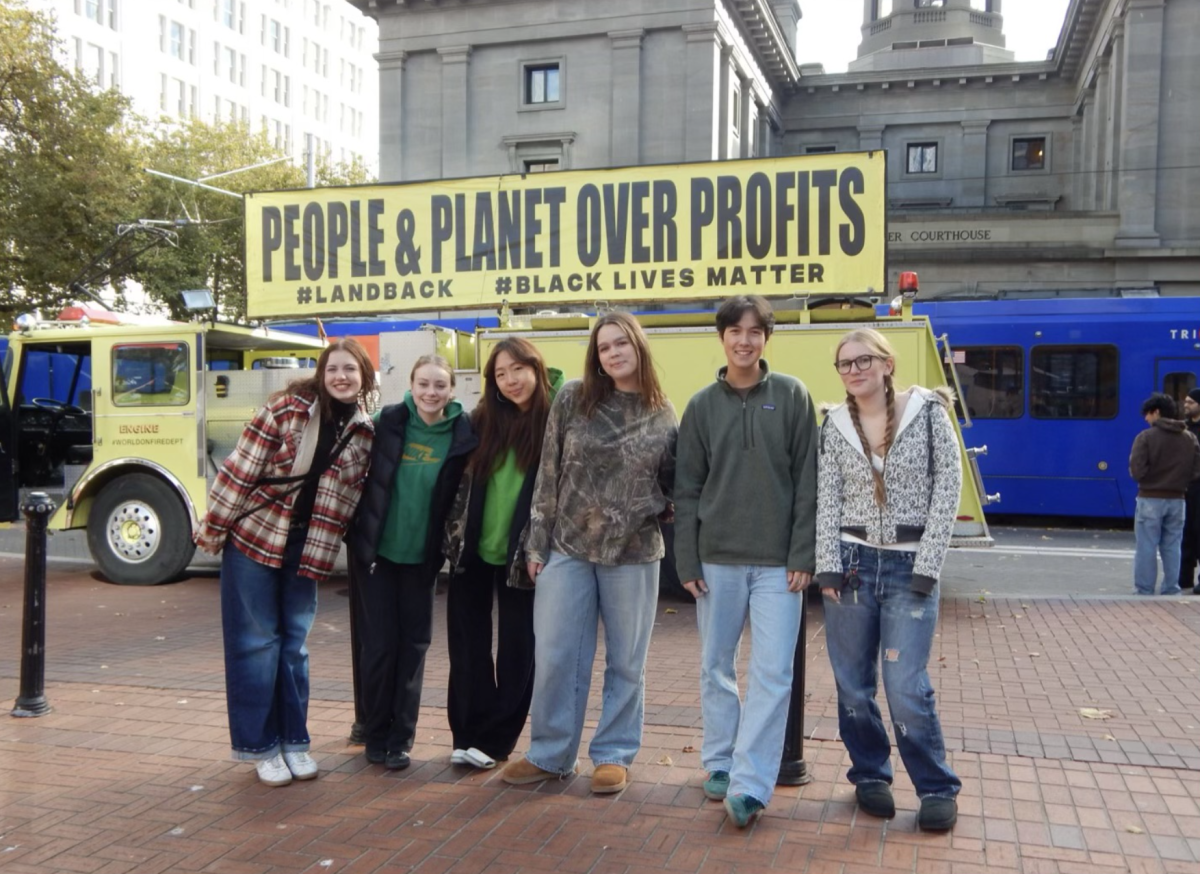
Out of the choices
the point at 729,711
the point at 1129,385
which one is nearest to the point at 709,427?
the point at 729,711

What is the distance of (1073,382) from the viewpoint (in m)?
15.2

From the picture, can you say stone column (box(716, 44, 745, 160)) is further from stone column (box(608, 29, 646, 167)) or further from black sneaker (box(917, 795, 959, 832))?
black sneaker (box(917, 795, 959, 832))

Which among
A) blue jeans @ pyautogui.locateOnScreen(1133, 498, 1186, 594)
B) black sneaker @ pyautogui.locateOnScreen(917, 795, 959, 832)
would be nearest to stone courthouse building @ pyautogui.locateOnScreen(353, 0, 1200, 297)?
blue jeans @ pyautogui.locateOnScreen(1133, 498, 1186, 594)

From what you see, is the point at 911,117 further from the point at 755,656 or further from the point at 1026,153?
the point at 755,656

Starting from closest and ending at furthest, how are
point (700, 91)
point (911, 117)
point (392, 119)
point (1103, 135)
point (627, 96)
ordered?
point (700, 91)
point (627, 96)
point (1103, 135)
point (392, 119)
point (911, 117)

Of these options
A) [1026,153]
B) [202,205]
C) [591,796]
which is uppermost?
[1026,153]

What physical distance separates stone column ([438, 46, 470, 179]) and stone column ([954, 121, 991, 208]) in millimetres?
19062

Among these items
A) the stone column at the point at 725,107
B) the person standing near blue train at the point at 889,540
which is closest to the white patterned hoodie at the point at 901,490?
the person standing near blue train at the point at 889,540

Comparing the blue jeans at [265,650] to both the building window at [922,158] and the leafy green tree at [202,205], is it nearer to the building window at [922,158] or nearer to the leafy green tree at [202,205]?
the leafy green tree at [202,205]

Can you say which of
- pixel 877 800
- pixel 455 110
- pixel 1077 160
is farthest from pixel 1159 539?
pixel 1077 160

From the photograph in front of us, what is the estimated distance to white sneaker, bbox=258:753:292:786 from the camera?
14.7ft

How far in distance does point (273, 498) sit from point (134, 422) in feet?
19.4

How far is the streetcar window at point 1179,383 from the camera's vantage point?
579 inches

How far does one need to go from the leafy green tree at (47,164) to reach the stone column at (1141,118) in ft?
90.1
